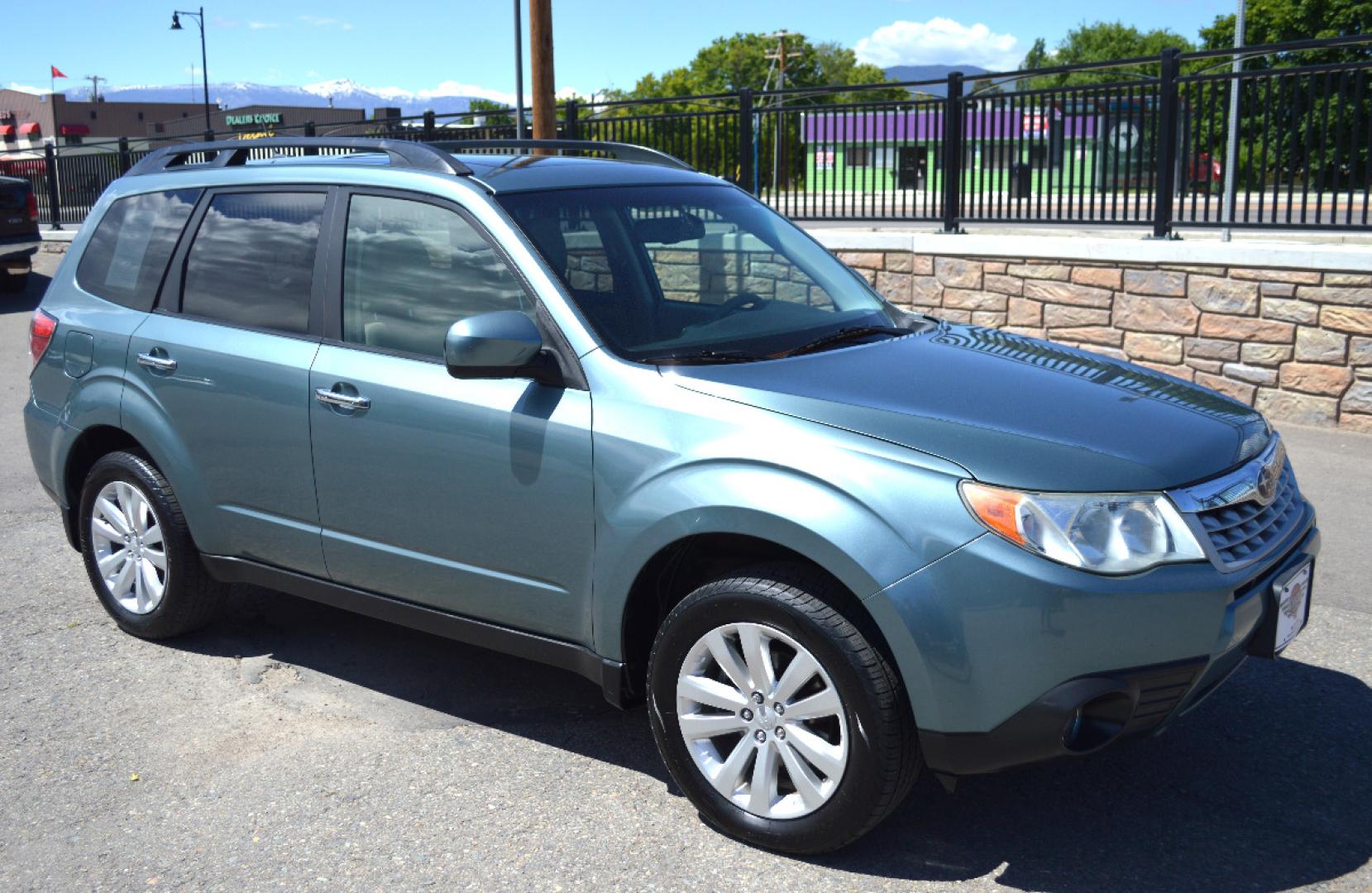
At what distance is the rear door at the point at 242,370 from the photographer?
14.7ft

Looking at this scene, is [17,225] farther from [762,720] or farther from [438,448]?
[762,720]

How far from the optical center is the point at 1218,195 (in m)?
10.1

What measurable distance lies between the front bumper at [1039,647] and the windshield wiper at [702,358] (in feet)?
3.12

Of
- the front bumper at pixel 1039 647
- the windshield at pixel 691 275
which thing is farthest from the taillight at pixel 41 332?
the front bumper at pixel 1039 647

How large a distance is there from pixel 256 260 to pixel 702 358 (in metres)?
1.87

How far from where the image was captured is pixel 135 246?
521 cm

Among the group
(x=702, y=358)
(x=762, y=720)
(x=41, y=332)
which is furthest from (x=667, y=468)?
(x=41, y=332)

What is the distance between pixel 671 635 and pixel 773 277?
59.0 inches

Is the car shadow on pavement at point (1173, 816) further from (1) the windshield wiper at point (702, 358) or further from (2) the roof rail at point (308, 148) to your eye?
(2) the roof rail at point (308, 148)

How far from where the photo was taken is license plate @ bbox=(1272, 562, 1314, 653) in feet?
11.4

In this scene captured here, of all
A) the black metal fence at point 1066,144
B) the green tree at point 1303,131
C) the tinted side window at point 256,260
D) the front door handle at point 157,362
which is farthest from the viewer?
the black metal fence at point 1066,144

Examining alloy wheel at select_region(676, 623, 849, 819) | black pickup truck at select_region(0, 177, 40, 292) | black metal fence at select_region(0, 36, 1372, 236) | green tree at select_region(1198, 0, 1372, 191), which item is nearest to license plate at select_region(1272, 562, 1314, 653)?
alloy wheel at select_region(676, 623, 849, 819)

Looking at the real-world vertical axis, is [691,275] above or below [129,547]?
above

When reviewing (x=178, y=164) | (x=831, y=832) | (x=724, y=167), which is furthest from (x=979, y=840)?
(x=724, y=167)
